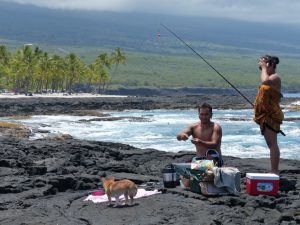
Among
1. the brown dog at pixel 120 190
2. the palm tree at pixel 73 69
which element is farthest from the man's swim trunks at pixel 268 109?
the palm tree at pixel 73 69

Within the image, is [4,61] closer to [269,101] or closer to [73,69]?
[73,69]

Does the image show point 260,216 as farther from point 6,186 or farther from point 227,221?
point 6,186

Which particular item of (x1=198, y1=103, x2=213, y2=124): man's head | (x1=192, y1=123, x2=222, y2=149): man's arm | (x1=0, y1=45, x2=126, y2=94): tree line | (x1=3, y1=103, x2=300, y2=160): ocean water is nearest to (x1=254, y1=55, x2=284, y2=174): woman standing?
(x1=192, y1=123, x2=222, y2=149): man's arm

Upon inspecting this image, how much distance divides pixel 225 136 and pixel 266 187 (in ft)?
93.6

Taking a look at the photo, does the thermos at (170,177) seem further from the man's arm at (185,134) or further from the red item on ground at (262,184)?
the red item on ground at (262,184)

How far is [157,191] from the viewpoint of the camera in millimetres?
10617

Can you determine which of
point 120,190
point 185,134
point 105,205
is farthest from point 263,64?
point 105,205

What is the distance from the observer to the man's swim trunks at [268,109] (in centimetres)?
1091

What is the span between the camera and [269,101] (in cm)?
1095

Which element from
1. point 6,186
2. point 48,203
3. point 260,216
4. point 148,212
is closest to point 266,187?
point 260,216

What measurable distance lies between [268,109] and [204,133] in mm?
1078

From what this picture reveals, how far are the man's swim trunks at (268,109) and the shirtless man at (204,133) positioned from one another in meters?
0.68

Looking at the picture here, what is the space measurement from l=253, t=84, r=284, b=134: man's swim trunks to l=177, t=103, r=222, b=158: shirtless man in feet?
2.23

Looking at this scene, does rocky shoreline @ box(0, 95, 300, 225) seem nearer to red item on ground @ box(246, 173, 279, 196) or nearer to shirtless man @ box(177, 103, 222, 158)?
red item on ground @ box(246, 173, 279, 196)
